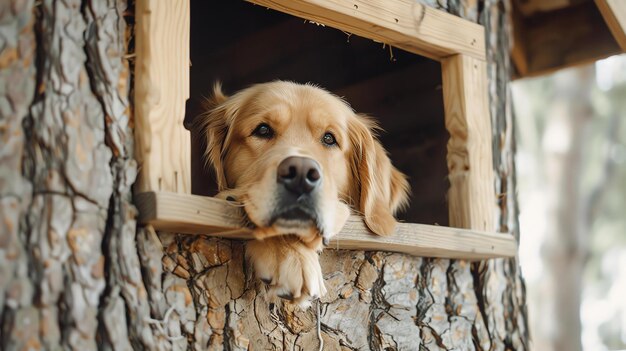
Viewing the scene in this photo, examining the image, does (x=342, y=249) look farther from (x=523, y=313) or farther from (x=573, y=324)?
(x=573, y=324)

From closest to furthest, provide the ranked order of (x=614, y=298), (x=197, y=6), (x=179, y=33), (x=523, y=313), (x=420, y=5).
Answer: (x=179, y=33) → (x=420, y=5) → (x=523, y=313) → (x=197, y=6) → (x=614, y=298)

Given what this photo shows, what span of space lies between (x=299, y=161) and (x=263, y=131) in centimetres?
64

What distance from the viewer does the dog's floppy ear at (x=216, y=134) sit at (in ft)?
10.9

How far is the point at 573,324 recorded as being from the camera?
12.9 m

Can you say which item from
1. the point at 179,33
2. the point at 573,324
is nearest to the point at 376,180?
the point at 179,33

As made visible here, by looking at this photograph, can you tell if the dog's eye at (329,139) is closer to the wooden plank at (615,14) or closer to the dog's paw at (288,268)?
the dog's paw at (288,268)

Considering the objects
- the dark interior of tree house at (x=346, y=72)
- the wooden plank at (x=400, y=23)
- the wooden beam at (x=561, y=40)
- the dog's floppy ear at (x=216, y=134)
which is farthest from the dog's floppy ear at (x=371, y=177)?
the wooden beam at (x=561, y=40)

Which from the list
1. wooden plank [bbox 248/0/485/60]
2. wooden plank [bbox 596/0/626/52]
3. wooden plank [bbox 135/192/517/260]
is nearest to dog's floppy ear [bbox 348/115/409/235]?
wooden plank [bbox 135/192/517/260]

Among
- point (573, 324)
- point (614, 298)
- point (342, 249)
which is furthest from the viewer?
point (614, 298)

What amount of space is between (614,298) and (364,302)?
17.0 metres

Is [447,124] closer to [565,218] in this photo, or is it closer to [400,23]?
[400,23]

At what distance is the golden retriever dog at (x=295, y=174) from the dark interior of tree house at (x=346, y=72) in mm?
746

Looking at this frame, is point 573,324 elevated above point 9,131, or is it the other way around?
point 9,131

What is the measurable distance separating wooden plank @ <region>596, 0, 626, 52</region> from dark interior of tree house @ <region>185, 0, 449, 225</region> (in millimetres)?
997
